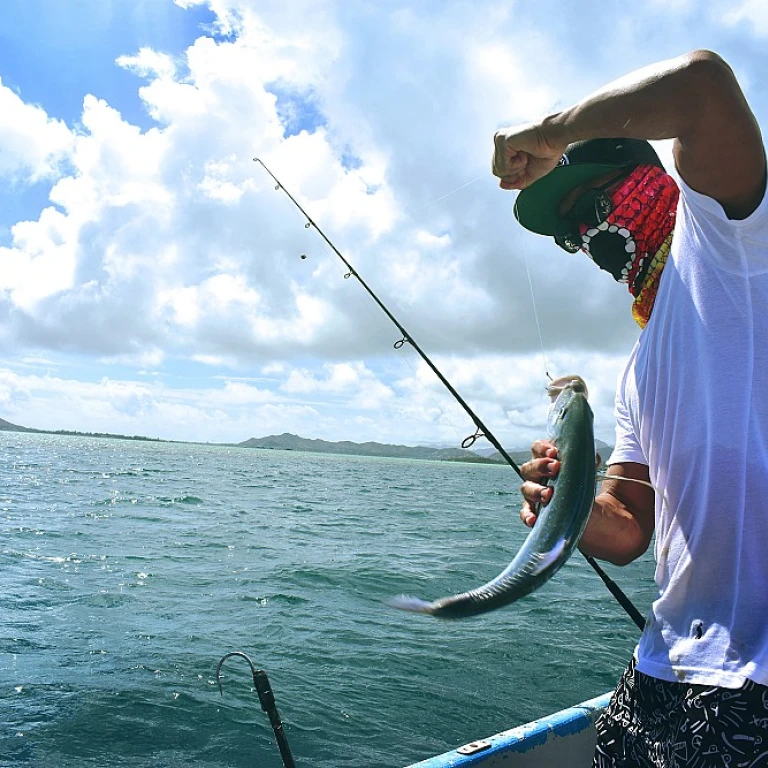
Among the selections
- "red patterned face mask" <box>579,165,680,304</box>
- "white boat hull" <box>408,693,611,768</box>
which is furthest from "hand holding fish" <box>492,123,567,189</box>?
"white boat hull" <box>408,693,611,768</box>

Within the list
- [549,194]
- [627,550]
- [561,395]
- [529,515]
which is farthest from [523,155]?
[627,550]

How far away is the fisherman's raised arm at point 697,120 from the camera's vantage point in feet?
4.95

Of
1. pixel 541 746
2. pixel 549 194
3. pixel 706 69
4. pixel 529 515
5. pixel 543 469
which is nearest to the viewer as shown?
pixel 706 69

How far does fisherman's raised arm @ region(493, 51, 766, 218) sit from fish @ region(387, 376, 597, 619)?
680 millimetres

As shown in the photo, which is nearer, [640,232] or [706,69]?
[706,69]

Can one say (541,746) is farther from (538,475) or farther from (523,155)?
(523,155)

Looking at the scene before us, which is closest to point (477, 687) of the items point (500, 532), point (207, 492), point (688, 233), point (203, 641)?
point (203, 641)

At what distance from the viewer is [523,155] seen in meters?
1.93

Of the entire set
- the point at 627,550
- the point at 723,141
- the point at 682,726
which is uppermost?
the point at 723,141

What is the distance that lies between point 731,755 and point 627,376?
1.09 m

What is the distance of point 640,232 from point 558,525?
1053 mm

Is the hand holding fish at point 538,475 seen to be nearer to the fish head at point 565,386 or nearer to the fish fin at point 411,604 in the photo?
the fish head at point 565,386

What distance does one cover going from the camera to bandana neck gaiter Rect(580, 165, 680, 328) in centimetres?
222

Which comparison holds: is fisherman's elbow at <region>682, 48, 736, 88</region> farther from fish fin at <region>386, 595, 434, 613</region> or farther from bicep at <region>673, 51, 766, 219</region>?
fish fin at <region>386, 595, 434, 613</region>
